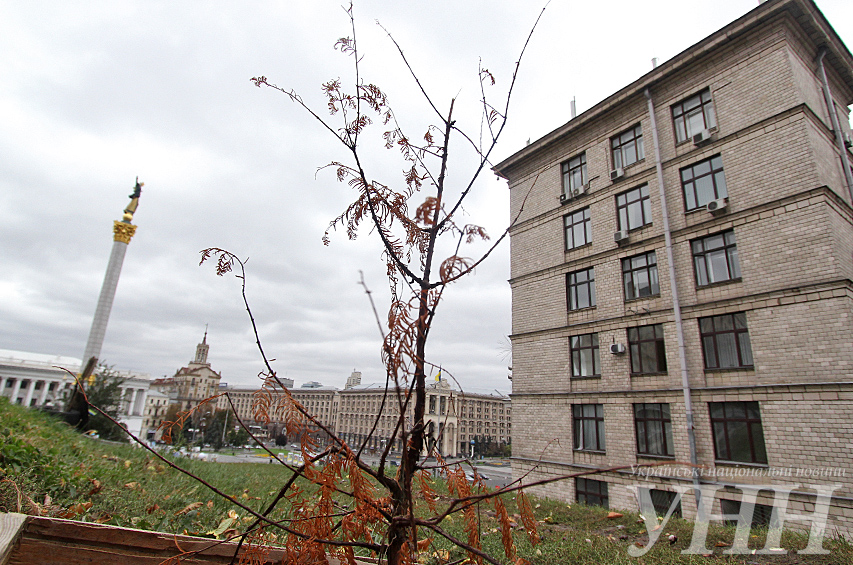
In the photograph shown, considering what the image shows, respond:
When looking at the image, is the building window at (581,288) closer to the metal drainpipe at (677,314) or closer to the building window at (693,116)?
the metal drainpipe at (677,314)

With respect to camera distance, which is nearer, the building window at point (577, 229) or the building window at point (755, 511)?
the building window at point (755, 511)

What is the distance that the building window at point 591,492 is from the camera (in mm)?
13602

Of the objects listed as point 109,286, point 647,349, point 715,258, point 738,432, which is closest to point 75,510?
point 738,432

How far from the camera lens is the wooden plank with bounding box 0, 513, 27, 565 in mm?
1690

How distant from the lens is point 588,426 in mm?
14523

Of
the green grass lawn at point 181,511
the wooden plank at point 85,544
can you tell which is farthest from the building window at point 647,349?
the wooden plank at point 85,544

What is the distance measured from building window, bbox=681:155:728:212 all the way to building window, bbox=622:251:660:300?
196 cm

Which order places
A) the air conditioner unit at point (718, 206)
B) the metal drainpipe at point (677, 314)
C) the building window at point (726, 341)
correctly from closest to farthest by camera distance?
the building window at point (726, 341), the metal drainpipe at point (677, 314), the air conditioner unit at point (718, 206)

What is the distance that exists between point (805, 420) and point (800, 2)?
36.2 ft

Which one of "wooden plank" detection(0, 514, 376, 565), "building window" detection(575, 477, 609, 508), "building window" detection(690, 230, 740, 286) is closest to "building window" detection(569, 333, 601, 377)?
"building window" detection(575, 477, 609, 508)

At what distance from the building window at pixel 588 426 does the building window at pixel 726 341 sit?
3791 millimetres

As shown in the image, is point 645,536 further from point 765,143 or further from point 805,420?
point 765,143

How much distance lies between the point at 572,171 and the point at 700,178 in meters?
5.00

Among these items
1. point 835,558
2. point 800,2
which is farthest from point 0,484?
point 800,2
